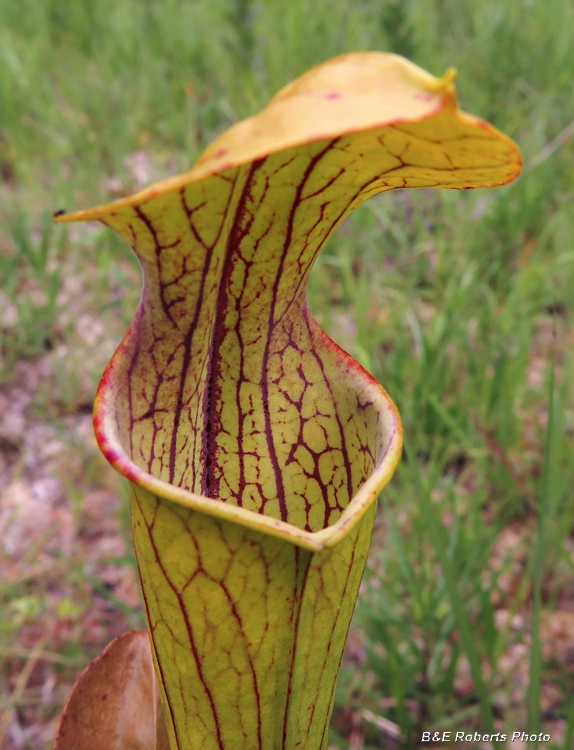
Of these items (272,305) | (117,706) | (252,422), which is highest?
(272,305)

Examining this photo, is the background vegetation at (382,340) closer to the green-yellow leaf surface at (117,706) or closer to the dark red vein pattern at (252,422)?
the dark red vein pattern at (252,422)

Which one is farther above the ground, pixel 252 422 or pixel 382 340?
pixel 382 340

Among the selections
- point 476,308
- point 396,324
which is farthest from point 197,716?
point 476,308

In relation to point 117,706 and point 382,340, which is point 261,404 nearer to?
point 117,706

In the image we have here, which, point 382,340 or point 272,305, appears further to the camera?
point 382,340

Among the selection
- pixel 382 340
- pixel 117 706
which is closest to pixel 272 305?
pixel 117 706

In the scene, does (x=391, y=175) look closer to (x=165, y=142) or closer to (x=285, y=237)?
(x=285, y=237)

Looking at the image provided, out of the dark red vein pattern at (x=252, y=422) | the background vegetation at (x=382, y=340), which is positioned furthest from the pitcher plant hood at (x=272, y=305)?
the background vegetation at (x=382, y=340)
